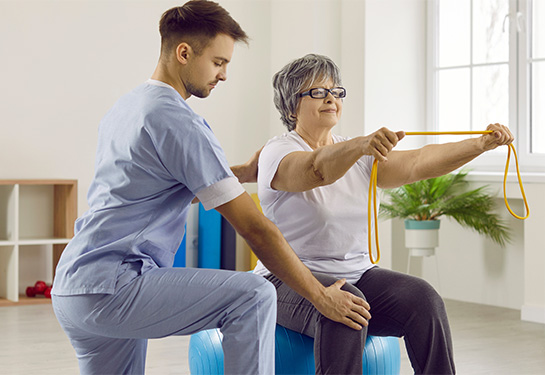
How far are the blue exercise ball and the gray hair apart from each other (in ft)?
2.30

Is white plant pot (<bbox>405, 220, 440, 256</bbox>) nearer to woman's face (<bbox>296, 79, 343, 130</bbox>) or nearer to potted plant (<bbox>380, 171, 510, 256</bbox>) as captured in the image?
potted plant (<bbox>380, 171, 510, 256</bbox>)

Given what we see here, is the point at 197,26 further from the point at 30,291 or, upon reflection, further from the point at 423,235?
the point at 30,291

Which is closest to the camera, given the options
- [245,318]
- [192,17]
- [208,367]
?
[245,318]

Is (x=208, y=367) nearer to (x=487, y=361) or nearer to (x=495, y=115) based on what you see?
(x=487, y=361)

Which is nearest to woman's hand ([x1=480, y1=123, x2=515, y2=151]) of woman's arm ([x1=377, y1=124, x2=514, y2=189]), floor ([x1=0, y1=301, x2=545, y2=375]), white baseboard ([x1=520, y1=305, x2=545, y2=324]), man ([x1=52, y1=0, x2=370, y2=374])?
woman's arm ([x1=377, y1=124, x2=514, y2=189])

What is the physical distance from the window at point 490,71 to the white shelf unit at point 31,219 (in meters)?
2.46

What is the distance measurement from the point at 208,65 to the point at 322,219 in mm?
697

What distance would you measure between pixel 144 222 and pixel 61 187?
11.2 feet

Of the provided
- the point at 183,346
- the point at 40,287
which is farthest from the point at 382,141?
the point at 40,287

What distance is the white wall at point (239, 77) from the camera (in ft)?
16.0

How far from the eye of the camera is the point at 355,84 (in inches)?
208

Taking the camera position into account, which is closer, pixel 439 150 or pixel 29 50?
pixel 439 150

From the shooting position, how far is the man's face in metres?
1.77

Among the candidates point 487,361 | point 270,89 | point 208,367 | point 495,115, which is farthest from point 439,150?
point 270,89
